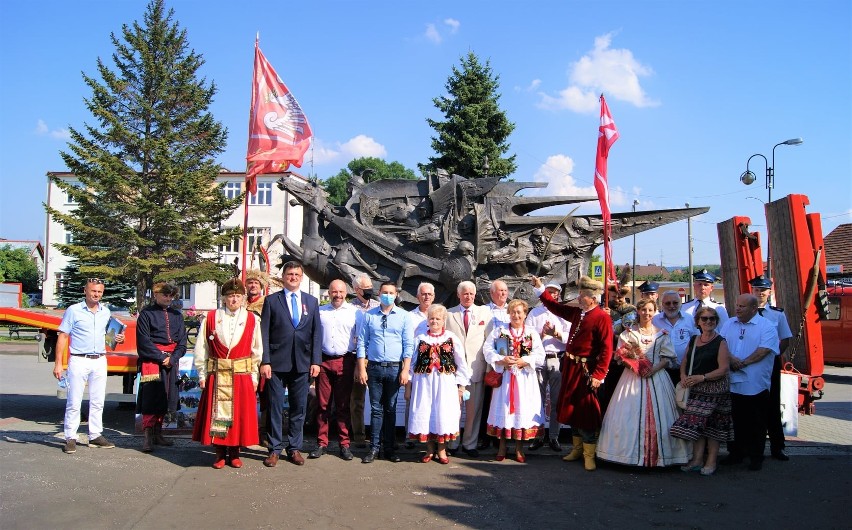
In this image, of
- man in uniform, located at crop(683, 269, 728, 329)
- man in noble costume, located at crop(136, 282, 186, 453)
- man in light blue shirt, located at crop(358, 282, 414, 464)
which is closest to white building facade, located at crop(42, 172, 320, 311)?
man in noble costume, located at crop(136, 282, 186, 453)

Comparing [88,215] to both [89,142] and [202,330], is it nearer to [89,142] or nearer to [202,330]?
[89,142]

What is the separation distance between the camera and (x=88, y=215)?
89.2 feet

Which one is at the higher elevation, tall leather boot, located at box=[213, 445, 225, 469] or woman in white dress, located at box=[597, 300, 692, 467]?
woman in white dress, located at box=[597, 300, 692, 467]

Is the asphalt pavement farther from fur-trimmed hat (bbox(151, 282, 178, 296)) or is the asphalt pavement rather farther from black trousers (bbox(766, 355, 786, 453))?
fur-trimmed hat (bbox(151, 282, 178, 296))

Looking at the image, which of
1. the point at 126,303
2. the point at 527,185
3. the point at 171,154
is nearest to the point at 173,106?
the point at 171,154

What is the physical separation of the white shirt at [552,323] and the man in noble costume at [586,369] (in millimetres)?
630

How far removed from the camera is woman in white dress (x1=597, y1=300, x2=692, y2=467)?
620cm

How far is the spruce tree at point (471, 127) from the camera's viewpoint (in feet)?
86.8

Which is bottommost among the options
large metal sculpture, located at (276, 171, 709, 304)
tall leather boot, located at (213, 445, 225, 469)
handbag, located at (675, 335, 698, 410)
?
tall leather boot, located at (213, 445, 225, 469)

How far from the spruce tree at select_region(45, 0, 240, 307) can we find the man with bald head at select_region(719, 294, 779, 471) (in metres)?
24.4

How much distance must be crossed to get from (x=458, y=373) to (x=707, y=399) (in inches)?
93.1

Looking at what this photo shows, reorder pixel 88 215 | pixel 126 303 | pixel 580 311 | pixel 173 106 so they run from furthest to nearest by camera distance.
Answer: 1. pixel 126 303
2. pixel 173 106
3. pixel 88 215
4. pixel 580 311

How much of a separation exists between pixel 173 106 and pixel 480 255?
22.5 meters

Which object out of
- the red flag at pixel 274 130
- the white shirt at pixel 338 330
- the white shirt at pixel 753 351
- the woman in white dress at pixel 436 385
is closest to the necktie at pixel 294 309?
the white shirt at pixel 338 330
